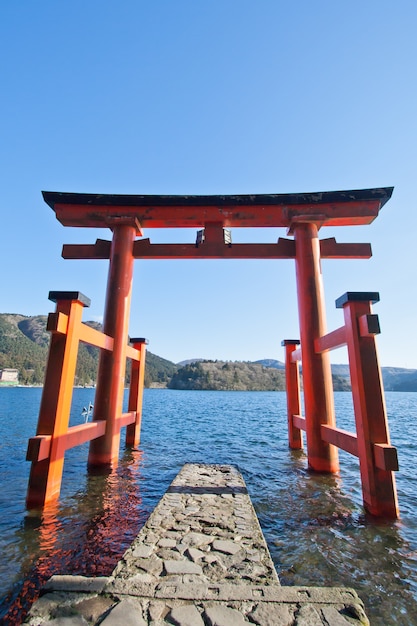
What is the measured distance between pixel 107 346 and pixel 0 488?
342 centimetres

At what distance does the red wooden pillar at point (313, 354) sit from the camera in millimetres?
6191

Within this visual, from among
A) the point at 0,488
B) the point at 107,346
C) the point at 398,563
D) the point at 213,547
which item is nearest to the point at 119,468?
the point at 0,488

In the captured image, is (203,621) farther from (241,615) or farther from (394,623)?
(394,623)

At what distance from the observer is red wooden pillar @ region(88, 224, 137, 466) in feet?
21.5

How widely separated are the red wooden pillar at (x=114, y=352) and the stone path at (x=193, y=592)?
3528 mm

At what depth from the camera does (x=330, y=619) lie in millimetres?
1973

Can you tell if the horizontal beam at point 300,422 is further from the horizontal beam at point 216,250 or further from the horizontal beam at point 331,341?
the horizontal beam at point 216,250

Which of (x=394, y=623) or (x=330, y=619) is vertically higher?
(x=330, y=619)

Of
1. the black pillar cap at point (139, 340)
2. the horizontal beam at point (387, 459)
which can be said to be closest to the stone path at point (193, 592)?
the horizontal beam at point (387, 459)

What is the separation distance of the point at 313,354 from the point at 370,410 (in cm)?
210

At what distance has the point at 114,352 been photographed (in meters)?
6.76

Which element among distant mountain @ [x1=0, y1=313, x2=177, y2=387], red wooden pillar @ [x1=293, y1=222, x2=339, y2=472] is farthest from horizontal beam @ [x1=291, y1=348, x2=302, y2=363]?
distant mountain @ [x1=0, y1=313, x2=177, y2=387]

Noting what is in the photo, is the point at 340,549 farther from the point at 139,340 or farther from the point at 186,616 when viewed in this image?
the point at 139,340

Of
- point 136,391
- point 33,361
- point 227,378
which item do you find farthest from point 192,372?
point 136,391
